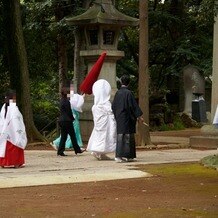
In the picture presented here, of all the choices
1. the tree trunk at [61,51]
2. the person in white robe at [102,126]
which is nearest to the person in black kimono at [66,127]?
the person in white robe at [102,126]

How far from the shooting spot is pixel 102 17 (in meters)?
20.7

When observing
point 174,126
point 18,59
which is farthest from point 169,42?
point 18,59

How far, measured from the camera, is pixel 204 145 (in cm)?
1897

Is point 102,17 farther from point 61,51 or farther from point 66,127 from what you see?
point 61,51

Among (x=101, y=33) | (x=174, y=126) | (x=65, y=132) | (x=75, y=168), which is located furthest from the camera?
(x=174, y=126)

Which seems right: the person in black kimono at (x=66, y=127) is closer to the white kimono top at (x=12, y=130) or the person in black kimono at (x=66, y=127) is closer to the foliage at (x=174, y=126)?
the white kimono top at (x=12, y=130)

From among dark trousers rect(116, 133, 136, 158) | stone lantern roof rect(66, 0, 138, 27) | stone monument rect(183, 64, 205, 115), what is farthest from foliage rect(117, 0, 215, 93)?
dark trousers rect(116, 133, 136, 158)

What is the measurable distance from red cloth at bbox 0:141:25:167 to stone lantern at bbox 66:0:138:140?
7.22 m

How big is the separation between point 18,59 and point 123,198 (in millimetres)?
12358

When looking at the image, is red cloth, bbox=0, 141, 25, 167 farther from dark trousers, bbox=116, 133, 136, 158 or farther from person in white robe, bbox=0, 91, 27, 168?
dark trousers, bbox=116, 133, 136, 158

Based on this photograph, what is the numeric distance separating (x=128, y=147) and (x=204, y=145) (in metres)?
5.04

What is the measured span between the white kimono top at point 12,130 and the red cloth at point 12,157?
0.25 ft

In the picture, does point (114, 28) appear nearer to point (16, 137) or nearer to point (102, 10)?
point (102, 10)

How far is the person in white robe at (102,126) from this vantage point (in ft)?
49.5
